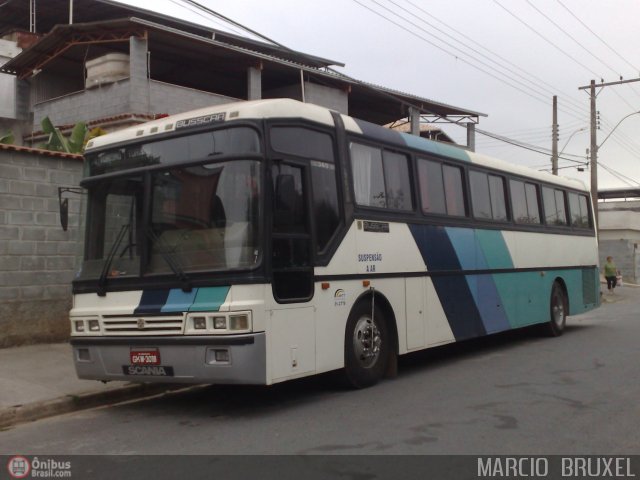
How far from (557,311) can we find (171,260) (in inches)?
378

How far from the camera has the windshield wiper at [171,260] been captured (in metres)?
6.77

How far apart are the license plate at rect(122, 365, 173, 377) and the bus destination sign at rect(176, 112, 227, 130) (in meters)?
2.49

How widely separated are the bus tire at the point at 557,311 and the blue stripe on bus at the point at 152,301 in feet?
29.8

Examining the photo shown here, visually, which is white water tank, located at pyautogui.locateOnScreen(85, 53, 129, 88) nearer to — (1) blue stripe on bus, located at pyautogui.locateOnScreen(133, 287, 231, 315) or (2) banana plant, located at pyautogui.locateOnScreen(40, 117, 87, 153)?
(2) banana plant, located at pyautogui.locateOnScreen(40, 117, 87, 153)

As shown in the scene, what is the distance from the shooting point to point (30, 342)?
1036cm

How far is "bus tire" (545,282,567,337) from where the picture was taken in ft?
45.3

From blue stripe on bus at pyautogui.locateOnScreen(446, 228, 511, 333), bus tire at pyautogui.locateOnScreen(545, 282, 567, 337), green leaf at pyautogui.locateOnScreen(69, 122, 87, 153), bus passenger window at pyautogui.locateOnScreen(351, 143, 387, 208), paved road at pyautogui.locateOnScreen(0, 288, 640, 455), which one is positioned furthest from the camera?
bus tire at pyautogui.locateOnScreen(545, 282, 567, 337)

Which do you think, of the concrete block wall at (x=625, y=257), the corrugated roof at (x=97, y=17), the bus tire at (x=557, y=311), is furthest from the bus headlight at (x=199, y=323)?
the concrete block wall at (x=625, y=257)

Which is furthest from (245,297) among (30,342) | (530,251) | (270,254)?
(530,251)

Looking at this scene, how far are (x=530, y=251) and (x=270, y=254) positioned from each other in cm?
730
